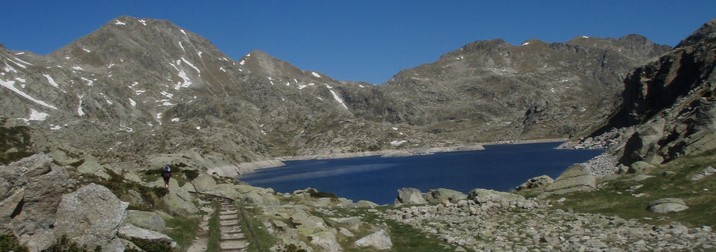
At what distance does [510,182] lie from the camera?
11388 cm

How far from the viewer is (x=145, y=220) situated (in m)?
24.2

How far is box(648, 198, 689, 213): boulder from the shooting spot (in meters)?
30.4

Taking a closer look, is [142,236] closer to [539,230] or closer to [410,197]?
[539,230]

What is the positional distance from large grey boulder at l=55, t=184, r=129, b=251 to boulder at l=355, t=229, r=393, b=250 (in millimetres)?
13537

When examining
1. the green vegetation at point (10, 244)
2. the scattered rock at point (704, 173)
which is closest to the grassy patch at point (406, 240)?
the green vegetation at point (10, 244)

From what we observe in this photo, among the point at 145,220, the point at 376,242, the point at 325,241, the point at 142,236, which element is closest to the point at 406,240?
the point at 376,242

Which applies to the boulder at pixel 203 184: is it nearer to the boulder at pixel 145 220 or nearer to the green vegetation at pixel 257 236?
the green vegetation at pixel 257 236

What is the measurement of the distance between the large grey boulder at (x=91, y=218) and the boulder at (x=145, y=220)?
5895 mm

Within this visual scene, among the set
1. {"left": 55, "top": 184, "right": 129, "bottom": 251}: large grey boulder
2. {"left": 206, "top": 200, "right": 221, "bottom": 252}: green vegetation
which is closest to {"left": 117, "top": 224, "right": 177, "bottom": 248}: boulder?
{"left": 206, "top": 200, "right": 221, "bottom": 252}: green vegetation

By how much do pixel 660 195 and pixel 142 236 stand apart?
32.7 metres

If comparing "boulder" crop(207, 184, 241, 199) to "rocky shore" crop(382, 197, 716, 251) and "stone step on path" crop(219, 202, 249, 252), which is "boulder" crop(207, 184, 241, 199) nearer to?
"stone step on path" crop(219, 202, 249, 252)

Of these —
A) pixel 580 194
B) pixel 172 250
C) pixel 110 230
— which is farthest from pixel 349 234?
pixel 580 194

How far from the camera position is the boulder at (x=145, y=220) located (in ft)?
77.7

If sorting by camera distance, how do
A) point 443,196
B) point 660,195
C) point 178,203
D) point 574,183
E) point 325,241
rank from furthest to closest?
point 443,196 → point 574,183 → point 660,195 → point 178,203 → point 325,241
